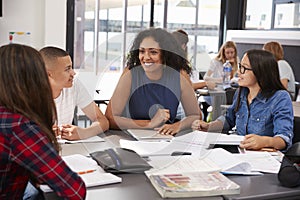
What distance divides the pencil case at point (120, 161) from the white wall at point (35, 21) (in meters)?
2.98

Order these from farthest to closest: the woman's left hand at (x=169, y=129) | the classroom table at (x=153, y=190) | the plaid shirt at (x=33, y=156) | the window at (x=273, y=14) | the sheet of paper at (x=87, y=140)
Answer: the window at (x=273, y=14), the woman's left hand at (x=169, y=129), the sheet of paper at (x=87, y=140), the classroom table at (x=153, y=190), the plaid shirt at (x=33, y=156)

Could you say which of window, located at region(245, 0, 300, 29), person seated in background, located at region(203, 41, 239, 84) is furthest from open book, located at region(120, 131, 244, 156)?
window, located at region(245, 0, 300, 29)

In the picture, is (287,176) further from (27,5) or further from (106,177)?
(27,5)

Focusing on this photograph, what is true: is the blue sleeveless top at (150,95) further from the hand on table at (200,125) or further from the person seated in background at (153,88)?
the hand on table at (200,125)

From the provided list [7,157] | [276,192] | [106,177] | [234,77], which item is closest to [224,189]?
[276,192]

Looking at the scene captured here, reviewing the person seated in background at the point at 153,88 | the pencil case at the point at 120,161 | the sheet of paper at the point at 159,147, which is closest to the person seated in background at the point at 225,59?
the person seated in background at the point at 153,88

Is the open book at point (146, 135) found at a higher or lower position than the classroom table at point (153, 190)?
higher

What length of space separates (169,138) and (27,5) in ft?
9.75

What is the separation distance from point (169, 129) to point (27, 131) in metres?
0.95

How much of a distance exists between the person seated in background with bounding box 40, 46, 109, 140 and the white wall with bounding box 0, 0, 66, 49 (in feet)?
7.17

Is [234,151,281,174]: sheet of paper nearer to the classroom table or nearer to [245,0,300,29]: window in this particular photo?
the classroom table

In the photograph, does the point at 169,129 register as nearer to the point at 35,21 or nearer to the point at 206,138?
the point at 206,138

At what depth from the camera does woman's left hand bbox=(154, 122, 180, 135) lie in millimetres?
1860

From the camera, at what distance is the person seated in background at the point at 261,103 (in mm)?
1797
